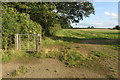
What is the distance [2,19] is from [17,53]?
2.61m

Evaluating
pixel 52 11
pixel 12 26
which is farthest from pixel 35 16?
pixel 12 26

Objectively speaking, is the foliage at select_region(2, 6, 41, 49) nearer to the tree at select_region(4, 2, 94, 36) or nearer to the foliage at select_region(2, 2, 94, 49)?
the foliage at select_region(2, 2, 94, 49)

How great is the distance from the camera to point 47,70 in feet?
17.7

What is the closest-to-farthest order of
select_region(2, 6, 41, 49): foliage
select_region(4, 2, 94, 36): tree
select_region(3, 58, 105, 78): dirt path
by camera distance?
select_region(3, 58, 105, 78): dirt path
select_region(2, 6, 41, 49): foliage
select_region(4, 2, 94, 36): tree

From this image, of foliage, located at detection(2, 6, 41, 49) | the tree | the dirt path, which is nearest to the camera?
the dirt path

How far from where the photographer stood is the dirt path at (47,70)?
4.86 metres

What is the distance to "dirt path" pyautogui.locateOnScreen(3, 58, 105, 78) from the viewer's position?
15.9 feet

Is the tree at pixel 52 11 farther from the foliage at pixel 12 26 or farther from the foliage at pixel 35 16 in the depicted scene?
the foliage at pixel 12 26

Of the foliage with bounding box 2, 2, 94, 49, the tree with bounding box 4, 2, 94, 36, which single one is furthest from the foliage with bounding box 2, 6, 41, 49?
the tree with bounding box 4, 2, 94, 36

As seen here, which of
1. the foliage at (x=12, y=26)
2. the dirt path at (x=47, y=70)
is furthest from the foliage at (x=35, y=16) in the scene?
the dirt path at (x=47, y=70)

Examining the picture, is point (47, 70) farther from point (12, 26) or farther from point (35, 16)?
point (35, 16)

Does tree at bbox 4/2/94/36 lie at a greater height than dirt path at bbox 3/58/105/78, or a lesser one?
greater

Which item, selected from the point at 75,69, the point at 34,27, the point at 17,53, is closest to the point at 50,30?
the point at 34,27

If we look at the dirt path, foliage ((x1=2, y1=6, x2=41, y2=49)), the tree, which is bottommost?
the dirt path
